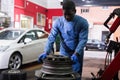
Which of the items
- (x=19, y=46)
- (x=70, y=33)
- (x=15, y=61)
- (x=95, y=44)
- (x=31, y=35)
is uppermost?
(x=70, y=33)

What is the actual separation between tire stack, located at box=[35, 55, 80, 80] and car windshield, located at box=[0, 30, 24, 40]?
5.76 m

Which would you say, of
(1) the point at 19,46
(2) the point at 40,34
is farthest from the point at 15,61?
(2) the point at 40,34

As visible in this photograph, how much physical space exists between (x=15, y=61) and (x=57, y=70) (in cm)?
545

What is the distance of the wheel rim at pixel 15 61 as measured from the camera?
719cm

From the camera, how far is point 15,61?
735cm

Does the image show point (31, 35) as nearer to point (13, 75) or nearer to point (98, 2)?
point (13, 75)

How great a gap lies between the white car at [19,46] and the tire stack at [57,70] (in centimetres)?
492

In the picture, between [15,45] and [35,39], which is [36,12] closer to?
[35,39]

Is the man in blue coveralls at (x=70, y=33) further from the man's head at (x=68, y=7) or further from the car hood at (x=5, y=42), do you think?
the car hood at (x=5, y=42)

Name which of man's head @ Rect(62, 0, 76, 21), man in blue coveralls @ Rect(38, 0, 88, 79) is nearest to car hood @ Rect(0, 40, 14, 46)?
man in blue coveralls @ Rect(38, 0, 88, 79)

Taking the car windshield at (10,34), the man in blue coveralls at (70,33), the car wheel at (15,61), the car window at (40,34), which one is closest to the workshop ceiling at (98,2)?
the car window at (40,34)

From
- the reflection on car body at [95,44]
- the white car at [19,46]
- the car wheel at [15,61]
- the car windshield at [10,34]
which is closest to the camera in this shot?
the white car at [19,46]

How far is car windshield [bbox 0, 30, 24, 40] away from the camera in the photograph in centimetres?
786

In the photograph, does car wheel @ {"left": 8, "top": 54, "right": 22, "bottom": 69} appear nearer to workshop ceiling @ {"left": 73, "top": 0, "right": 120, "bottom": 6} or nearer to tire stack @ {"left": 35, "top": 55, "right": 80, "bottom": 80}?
tire stack @ {"left": 35, "top": 55, "right": 80, "bottom": 80}
